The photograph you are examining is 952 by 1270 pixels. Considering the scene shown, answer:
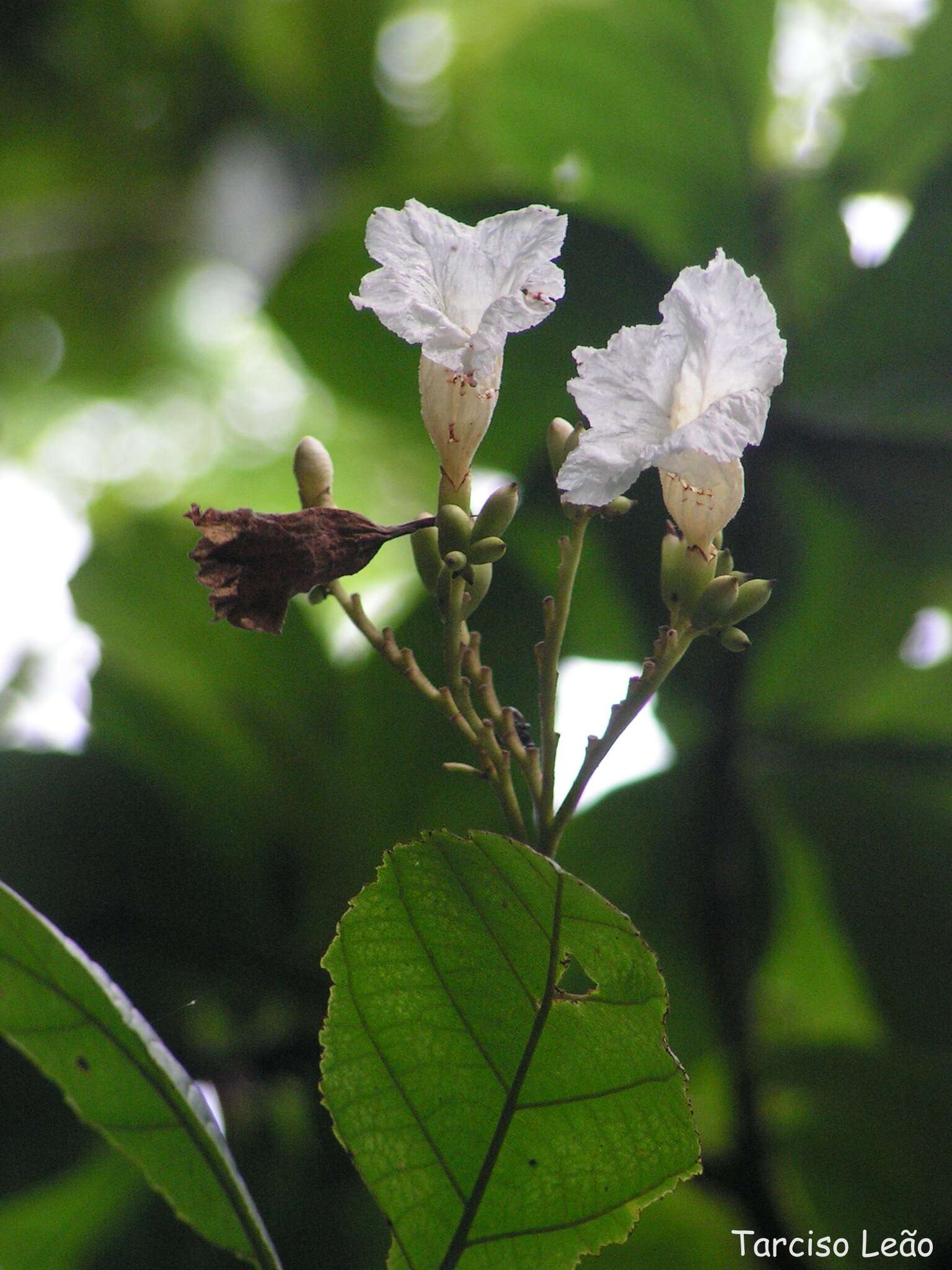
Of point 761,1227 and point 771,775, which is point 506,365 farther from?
point 761,1227

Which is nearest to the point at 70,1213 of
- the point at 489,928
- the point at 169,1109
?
the point at 169,1109

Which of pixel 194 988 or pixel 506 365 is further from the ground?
pixel 506 365

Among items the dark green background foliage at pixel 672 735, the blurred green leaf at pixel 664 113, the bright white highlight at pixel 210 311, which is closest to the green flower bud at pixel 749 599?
the dark green background foliage at pixel 672 735

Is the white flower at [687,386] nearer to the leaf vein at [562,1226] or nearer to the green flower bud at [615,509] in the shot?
the green flower bud at [615,509]

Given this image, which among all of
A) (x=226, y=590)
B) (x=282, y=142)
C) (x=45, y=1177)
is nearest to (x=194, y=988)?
(x=45, y=1177)

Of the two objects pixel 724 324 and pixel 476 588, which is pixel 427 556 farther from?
pixel 724 324

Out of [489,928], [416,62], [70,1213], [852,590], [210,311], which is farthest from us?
[210,311]
